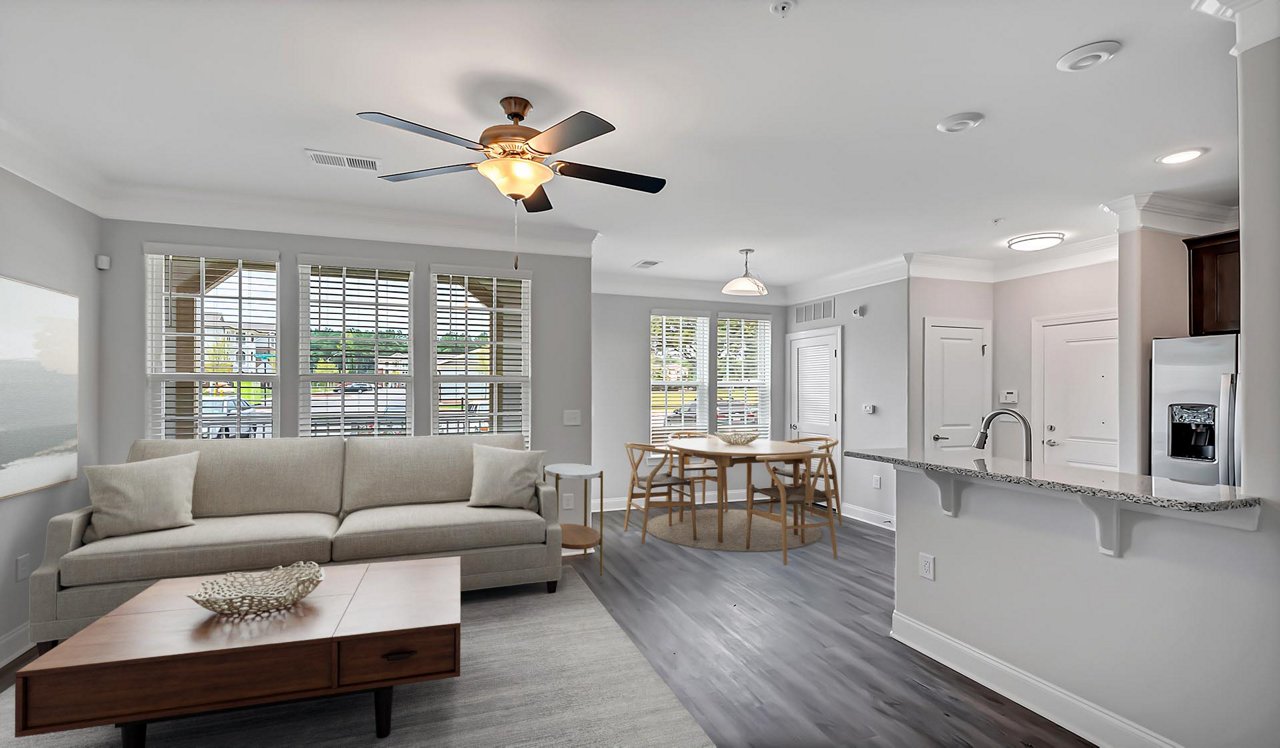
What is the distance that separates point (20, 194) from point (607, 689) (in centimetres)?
386

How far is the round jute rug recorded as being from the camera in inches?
197

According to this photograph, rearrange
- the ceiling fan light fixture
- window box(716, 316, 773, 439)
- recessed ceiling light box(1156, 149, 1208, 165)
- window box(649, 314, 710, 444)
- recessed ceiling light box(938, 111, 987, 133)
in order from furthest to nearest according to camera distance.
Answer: window box(716, 316, 773, 439)
window box(649, 314, 710, 444)
recessed ceiling light box(1156, 149, 1208, 165)
recessed ceiling light box(938, 111, 987, 133)
the ceiling fan light fixture

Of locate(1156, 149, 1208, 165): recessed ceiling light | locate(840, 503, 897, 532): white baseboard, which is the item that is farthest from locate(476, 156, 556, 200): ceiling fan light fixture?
locate(840, 503, 897, 532): white baseboard

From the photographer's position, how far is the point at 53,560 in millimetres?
2936

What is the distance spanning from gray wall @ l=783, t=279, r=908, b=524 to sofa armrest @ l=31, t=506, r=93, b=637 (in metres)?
5.88

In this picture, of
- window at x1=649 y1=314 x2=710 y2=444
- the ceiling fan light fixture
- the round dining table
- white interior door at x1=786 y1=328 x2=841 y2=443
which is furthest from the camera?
window at x1=649 y1=314 x2=710 y2=444

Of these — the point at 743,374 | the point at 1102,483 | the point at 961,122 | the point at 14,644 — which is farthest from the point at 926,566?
the point at 14,644

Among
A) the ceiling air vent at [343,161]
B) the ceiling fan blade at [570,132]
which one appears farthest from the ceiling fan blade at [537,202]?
the ceiling air vent at [343,161]

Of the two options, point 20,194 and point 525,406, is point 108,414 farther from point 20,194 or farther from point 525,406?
point 525,406

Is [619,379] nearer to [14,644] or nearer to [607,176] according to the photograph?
[607,176]

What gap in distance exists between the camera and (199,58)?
228 centimetres

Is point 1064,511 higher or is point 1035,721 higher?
point 1064,511

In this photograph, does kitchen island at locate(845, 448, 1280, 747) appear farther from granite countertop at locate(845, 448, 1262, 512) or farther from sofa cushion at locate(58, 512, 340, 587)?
sofa cushion at locate(58, 512, 340, 587)

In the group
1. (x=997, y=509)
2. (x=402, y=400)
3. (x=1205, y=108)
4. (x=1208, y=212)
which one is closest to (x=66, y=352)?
(x=402, y=400)
